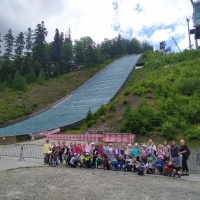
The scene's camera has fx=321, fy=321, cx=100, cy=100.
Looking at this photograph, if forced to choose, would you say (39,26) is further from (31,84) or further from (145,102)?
(145,102)

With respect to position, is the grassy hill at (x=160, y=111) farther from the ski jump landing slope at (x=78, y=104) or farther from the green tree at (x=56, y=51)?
the green tree at (x=56, y=51)

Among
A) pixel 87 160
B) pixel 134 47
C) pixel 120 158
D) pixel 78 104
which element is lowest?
pixel 87 160

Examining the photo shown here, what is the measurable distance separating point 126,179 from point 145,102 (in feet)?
54.0

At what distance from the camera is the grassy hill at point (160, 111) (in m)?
20.4

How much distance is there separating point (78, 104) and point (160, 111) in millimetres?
20582

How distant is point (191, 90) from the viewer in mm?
27156

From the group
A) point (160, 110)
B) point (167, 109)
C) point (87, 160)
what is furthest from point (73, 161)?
point (167, 109)

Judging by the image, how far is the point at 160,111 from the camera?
2358cm

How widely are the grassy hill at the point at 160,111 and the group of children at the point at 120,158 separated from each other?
21.6 feet

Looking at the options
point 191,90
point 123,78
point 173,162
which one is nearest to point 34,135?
point 191,90

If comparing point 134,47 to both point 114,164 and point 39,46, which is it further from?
point 114,164

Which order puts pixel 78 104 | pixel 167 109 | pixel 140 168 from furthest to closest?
pixel 78 104
pixel 167 109
pixel 140 168

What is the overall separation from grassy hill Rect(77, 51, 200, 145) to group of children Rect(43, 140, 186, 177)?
658 centimetres

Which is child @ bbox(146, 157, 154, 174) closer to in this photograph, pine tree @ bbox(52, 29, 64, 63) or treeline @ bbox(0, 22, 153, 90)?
treeline @ bbox(0, 22, 153, 90)
